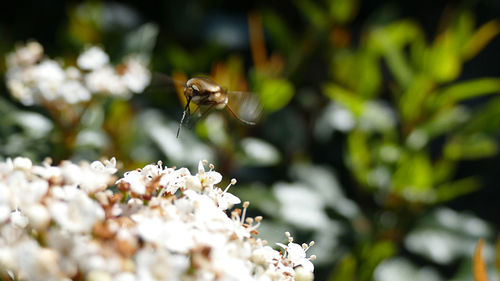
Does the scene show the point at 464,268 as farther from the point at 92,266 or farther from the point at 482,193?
the point at 92,266

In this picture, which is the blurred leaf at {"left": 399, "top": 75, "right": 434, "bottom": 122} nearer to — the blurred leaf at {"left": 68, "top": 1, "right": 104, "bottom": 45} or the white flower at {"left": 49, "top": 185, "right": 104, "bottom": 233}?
the blurred leaf at {"left": 68, "top": 1, "right": 104, "bottom": 45}

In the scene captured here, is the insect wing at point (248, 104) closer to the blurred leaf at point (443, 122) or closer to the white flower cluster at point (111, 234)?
the white flower cluster at point (111, 234)

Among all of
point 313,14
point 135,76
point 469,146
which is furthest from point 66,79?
point 469,146

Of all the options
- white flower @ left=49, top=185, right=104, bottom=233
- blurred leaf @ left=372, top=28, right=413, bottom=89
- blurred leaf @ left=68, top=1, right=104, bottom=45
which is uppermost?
blurred leaf @ left=68, top=1, right=104, bottom=45

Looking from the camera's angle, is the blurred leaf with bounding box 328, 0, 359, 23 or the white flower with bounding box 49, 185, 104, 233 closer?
the white flower with bounding box 49, 185, 104, 233

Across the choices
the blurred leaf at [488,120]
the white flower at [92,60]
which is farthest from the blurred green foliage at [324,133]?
the white flower at [92,60]

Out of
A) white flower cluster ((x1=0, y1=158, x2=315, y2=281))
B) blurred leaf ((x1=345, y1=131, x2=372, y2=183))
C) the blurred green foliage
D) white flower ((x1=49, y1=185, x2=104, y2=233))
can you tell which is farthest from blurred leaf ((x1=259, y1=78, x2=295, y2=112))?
white flower ((x1=49, y1=185, x2=104, y2=233))
